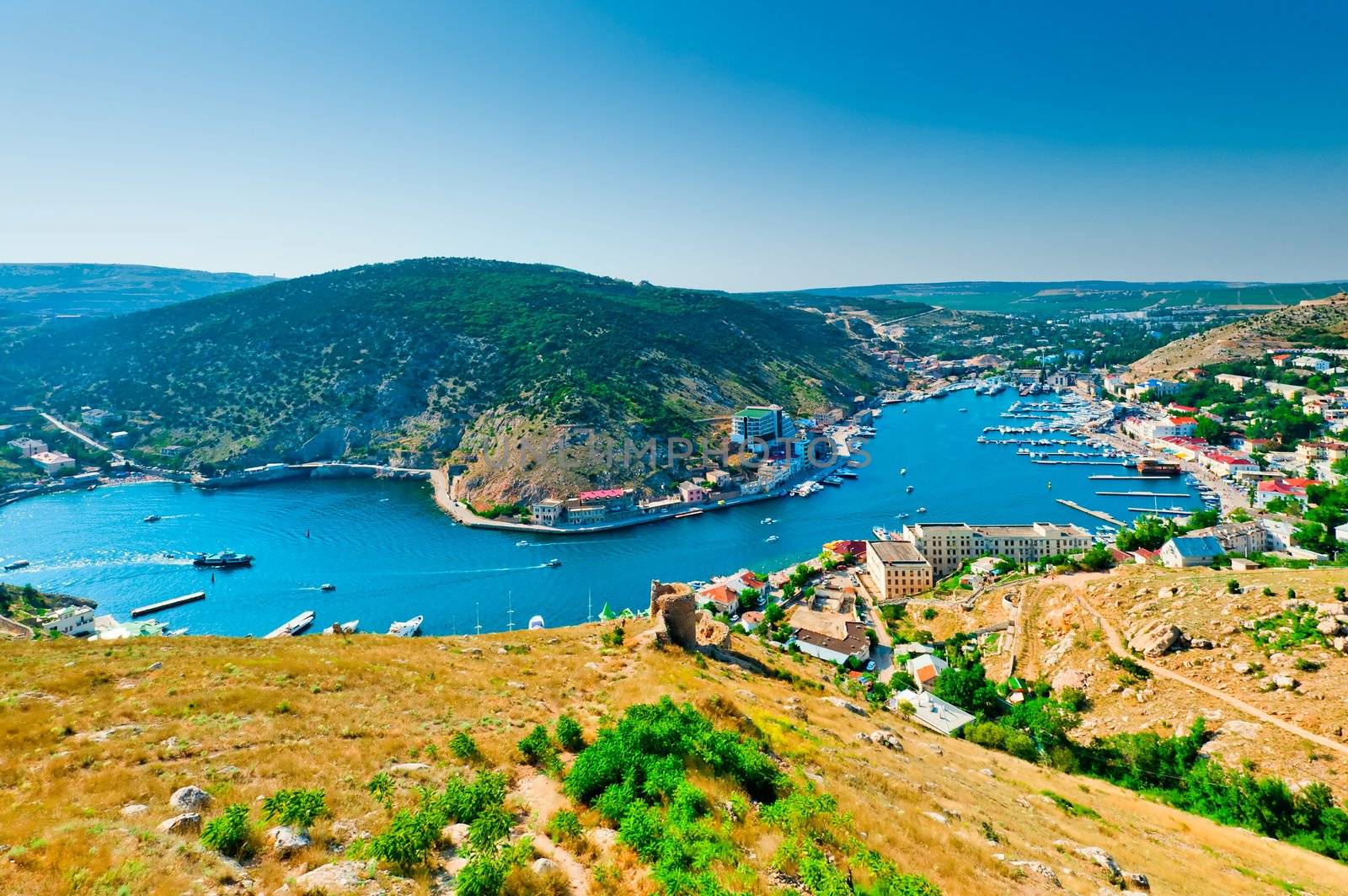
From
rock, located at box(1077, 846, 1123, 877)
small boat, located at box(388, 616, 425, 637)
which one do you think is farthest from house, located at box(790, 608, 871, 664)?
small boat, located at box(388, 616, 425, 637)

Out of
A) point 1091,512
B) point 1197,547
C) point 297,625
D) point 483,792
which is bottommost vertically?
point 297,625

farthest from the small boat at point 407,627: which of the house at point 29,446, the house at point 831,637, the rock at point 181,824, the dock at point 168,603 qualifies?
the house at point 29,446

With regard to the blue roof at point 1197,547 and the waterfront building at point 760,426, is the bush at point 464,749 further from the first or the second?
the waterfront building at point 760,426

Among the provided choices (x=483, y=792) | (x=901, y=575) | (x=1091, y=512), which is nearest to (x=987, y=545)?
(x=901, y=575)

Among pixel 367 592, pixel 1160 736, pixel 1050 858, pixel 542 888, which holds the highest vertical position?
pixel 542 888

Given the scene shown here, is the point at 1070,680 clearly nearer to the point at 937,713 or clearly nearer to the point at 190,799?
the point at 937,713

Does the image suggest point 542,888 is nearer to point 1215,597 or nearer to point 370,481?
point 1215,597

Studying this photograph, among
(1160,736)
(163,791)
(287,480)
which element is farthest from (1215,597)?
(287,480)
